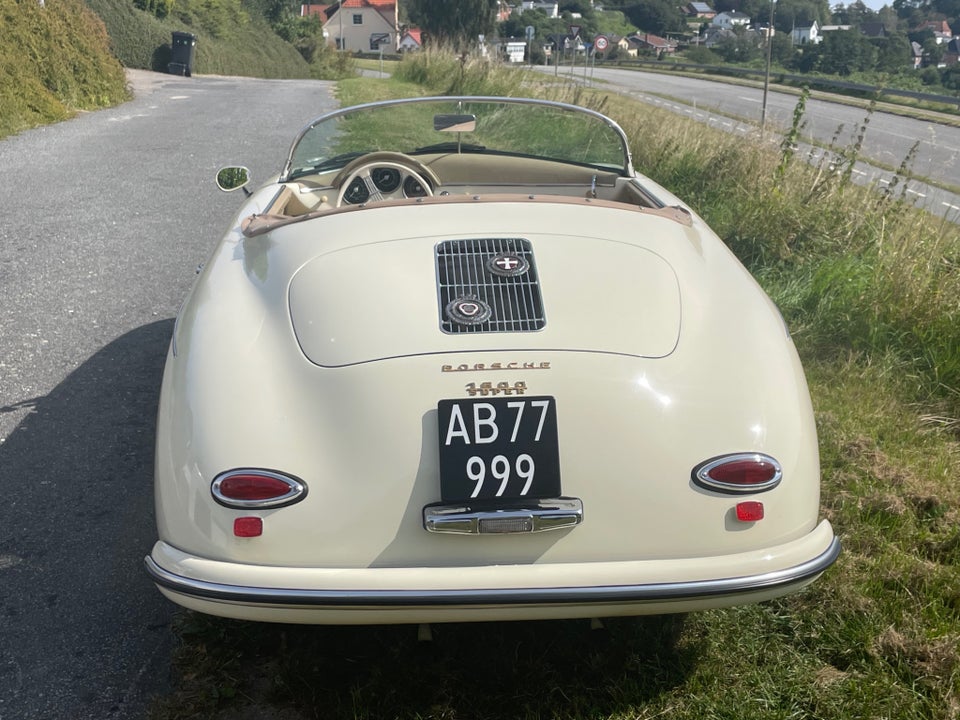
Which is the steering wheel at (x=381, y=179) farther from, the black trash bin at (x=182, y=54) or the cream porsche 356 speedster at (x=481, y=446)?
the black trash bin at (x=182, y=54)

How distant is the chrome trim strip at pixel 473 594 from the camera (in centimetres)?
191

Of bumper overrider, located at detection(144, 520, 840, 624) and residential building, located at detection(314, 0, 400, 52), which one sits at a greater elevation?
bumper overrider, located at detection(144, 520, 840, 624)

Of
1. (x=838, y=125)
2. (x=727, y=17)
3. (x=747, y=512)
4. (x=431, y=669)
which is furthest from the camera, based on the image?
(x=727, y=17)

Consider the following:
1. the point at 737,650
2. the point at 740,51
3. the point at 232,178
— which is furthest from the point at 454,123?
the point at 740,51

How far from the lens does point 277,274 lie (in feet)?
8.21

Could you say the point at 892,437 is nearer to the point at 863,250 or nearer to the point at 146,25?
the point at 863,250

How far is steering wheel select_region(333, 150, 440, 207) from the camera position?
3.59m

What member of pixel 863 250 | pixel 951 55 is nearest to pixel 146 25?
pixel 863 250

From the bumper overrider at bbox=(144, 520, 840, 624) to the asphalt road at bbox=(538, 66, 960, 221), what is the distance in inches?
207

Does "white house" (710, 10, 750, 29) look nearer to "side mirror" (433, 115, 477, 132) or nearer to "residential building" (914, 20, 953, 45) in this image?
"residential building" (914, 20, 953, 45)

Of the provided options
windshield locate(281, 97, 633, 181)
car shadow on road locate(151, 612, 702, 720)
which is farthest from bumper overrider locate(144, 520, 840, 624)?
windshield locate(281, 97, 633, 181)

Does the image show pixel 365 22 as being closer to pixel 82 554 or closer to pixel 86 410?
pixel 86 410

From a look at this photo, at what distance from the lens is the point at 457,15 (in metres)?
52.0

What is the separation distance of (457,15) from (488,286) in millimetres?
53830
